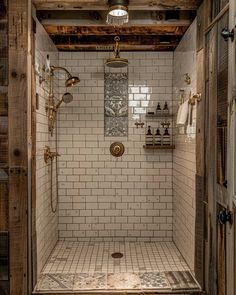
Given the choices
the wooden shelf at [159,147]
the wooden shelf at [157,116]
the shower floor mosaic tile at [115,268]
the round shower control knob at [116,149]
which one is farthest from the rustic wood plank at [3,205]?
the wooden shelf at [157,116]

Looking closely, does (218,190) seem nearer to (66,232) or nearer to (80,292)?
(80,292)

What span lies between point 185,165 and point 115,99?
4.57ft

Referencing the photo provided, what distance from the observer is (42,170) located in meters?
3.58

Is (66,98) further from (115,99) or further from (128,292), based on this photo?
(128,292)

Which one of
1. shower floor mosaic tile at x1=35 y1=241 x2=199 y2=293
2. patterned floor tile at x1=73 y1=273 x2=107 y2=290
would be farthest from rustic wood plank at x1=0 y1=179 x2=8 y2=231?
patterned floor tile at x1=73 y1=273 x2=107 y2=290

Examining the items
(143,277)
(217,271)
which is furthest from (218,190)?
(143,277)

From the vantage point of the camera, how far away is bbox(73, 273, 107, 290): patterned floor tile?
9.71ft

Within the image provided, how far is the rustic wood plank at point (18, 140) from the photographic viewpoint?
2689mm

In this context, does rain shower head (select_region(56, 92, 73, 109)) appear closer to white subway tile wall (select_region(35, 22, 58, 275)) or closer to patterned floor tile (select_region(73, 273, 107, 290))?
white subway tile wall (select_region(35, 22, 58, 275))

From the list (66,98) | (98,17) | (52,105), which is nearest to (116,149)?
(66,98)

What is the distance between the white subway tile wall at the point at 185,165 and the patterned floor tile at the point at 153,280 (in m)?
0.37

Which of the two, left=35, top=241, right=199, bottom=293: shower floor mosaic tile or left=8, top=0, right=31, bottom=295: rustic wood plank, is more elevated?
left=8, top=0, right=31, bottom=295: rustic wood plank

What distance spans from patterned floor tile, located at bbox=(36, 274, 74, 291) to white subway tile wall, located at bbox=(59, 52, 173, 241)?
1.30 metres

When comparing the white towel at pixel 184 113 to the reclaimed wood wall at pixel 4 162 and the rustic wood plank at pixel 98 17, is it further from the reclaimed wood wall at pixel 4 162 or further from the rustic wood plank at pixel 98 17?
the reclaimed wood wall at pixel 4 162
